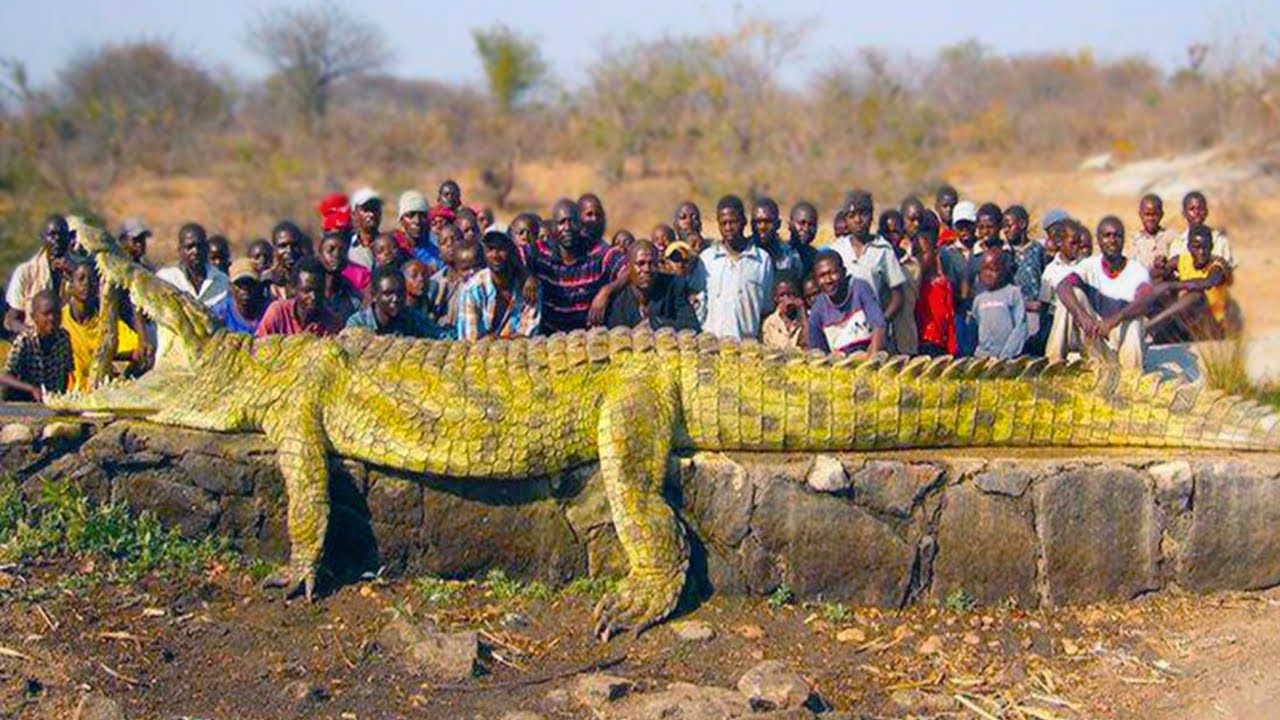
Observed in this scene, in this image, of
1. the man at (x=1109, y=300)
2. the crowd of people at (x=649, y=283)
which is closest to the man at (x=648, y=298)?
the crowd of people at (x=649, y=283)

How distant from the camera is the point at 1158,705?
511 cm

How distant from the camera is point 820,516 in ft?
19.3

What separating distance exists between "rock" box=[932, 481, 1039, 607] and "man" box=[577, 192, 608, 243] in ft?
8.65

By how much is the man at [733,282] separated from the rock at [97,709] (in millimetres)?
3534

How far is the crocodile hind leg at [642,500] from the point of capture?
5.71m

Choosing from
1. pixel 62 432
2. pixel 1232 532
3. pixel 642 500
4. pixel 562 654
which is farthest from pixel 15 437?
pixel 1232 532

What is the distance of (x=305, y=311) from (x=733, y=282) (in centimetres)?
215

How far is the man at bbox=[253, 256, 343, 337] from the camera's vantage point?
657cm

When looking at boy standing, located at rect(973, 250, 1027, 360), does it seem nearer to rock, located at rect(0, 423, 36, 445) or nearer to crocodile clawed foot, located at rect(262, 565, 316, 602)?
crocodile clawed foot, located at rect(262, 565, 316, 602)

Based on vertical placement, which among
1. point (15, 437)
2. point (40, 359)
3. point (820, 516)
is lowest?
point (820, 516)

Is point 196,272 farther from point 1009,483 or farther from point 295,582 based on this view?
point 1009,483

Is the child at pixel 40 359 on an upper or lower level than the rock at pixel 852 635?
upper

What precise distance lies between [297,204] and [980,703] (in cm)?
1873

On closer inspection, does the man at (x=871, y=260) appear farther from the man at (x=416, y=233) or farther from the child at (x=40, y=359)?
the child at (x=40, y=359)
